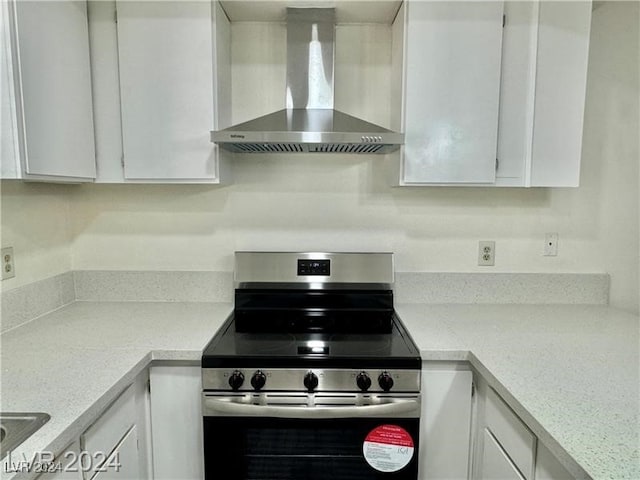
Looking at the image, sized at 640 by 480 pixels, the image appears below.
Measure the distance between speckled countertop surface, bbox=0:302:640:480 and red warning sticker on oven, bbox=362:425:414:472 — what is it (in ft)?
0.89

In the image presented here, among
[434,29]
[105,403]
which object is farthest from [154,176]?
[434,29]

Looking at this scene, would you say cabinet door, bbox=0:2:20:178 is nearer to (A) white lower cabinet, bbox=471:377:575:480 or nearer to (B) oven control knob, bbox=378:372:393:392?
(B) oven control knob, bbox=378:372:393:392

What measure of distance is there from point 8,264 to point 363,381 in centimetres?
137

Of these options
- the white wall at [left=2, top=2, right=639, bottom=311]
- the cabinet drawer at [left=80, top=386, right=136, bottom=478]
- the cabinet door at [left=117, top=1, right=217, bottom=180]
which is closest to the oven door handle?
the cabinet drawer at [left=80, top=386, right=136, bottom=478]

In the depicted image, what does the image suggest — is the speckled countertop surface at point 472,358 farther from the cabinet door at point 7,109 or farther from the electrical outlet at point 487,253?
the cabinet door at point 7,109

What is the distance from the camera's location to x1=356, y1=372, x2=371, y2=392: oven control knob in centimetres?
130

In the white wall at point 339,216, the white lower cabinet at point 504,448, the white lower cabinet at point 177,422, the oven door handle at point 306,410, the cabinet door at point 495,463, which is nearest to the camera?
the white lower cabinet at point 504,448

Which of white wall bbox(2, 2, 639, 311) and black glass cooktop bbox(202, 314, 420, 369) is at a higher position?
white wall bbox(2, 2, 639, 311)

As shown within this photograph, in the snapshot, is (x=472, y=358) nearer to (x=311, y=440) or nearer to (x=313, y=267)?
(x=311, y=440)

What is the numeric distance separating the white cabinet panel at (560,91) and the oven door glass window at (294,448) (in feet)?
3.70

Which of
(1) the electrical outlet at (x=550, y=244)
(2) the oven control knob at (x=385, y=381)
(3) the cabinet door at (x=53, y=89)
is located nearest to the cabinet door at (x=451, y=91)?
(1) the electrical outlet at (x=550, y=244)

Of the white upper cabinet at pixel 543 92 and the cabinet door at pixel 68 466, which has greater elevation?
the white upper cabinet at pixel 543 92

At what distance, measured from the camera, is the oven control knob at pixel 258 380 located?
1.30 metres

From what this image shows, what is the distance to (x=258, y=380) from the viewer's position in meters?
1.30
